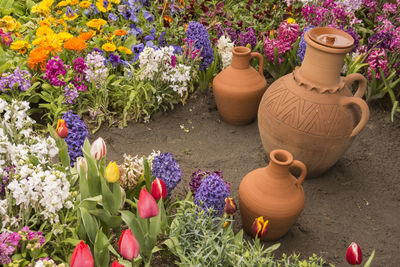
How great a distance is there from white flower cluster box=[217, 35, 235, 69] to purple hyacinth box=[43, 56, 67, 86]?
144 centimetres

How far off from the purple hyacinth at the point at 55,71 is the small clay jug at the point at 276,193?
73.8 inches

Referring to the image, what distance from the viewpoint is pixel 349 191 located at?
3.44 meters

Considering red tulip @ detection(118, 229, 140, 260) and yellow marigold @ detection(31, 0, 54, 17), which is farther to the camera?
yellow marigold @ detection(31, 0, 54, 17)

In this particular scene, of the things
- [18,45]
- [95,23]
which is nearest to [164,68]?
[95,23]

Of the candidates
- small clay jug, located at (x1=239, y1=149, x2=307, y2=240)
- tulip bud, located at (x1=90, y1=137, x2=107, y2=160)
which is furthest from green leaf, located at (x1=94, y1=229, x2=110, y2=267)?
small clay jug, located at (x1=239, y1=149, x2=307, y2=240)

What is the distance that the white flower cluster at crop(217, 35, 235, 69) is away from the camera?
4.28m

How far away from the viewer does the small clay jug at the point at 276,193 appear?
2742 millimetres

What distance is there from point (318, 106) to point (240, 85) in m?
0.88

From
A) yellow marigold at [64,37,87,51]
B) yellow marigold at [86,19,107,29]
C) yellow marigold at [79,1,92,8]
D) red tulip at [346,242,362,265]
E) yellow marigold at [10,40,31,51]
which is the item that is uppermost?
yellow marigold at [79,1,92,8]

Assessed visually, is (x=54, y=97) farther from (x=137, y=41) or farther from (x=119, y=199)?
(x=119, y=199)

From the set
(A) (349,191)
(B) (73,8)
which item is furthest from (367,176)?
(B) (73,8)

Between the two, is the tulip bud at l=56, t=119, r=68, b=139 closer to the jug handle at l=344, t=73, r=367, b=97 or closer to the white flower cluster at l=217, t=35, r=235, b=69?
the jug handle at l=344, t=73, r=367, b=97

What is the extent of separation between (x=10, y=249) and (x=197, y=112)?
2.43m

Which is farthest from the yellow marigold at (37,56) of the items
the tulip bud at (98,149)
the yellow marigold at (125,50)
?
the tulip bud at (98,149)
